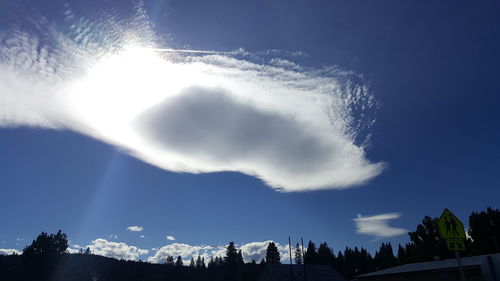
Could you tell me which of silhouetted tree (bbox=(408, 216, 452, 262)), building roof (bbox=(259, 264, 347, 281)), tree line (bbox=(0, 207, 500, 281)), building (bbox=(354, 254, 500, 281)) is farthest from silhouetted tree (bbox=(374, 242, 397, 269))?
building (bbox=(354, 254, 500, 281))

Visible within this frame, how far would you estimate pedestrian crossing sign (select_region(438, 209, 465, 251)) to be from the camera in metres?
10.6

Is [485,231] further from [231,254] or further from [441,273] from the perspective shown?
[231,254]

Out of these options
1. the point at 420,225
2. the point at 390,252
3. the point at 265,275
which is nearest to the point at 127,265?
the point at 265,275

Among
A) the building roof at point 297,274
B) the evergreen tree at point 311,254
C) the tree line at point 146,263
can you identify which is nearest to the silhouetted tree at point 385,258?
the tree line at point 146,263

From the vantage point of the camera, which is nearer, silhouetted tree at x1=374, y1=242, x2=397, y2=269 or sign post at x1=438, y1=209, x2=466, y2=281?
sign post at x1=438, y1=209, x2=466, y2=281

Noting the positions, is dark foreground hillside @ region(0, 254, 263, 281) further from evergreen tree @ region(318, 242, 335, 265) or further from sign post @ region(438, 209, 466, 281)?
sign post @ region(438, 209, 466, 281)

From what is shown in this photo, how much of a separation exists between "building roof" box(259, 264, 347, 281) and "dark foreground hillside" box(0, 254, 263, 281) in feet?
26.8

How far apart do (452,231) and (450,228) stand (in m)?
0.13

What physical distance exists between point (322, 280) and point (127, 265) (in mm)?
49144

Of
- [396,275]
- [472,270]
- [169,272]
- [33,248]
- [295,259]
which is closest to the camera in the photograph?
[472,270]

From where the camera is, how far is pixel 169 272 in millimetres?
91500

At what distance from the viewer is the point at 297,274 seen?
6856 centimetres

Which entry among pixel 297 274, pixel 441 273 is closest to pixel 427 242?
pixel 297 274

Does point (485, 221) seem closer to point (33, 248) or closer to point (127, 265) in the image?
point (127, 265)
